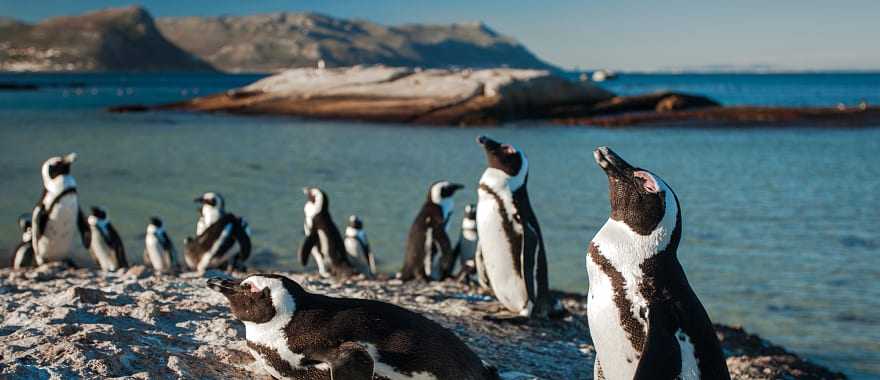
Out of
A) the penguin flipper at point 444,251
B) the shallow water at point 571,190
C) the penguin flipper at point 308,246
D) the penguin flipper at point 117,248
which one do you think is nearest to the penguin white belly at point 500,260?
the penguin flipper at point 444,251

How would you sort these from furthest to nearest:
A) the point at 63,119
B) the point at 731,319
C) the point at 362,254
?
1. the point at 63,119
2. the point at 362,254
3. the point at 731,319

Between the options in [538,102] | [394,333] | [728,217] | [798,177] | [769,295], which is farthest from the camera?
[538,102]

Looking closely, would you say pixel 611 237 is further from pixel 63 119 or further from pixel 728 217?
pixel 63 119

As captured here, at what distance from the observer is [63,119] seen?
34.4 m

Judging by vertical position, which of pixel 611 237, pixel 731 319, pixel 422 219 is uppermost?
pixel 611 237

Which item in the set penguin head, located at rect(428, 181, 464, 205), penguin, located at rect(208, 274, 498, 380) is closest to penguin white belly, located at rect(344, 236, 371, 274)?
penguin head, located at rect(428, 181, 464, 205)

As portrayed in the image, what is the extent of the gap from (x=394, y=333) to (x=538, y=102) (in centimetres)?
3449

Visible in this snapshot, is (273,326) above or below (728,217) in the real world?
above

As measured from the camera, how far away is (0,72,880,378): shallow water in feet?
27.0

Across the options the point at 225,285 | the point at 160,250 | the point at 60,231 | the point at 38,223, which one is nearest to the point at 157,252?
the point at 160,250

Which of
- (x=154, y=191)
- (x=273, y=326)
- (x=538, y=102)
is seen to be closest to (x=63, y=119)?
(x=538, y=102)

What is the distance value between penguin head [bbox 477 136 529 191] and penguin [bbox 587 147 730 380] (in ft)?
7.58

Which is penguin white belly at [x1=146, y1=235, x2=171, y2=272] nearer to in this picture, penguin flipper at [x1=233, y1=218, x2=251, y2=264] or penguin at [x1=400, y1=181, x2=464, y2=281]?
penguin flipper at [x1=233, y1=218, x2=251, y2=264]

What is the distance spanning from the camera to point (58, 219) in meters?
8.62
